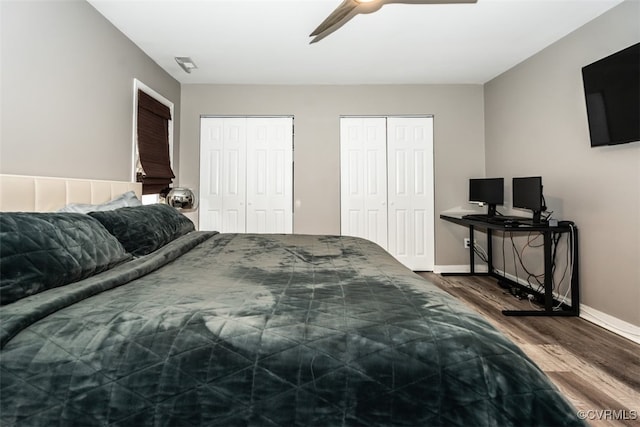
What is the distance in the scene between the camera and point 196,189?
4.45m

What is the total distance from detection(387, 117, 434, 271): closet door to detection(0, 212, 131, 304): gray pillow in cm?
363

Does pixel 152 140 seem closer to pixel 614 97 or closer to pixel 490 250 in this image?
pixel 614 97

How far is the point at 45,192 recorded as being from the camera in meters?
1.93

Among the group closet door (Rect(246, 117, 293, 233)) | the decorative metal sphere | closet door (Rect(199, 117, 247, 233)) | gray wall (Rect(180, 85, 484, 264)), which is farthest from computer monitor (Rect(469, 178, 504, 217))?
the decorative metal sphere

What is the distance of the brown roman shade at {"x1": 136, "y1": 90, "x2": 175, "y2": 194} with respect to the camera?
3316 millimetres

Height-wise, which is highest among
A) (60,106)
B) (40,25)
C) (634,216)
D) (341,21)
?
(341,21)

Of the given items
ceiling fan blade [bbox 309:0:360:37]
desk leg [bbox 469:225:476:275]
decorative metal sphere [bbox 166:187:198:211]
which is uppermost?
ceiling fan blade [bbox 309:0:360:37]

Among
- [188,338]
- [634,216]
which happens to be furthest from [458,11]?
[188,338]

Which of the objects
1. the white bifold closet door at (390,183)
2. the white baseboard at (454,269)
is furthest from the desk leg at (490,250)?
the white bifold closet door at (390,183)

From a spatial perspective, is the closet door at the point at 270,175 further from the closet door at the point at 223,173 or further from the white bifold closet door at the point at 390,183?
the white bifold closet door at the point at 390,183

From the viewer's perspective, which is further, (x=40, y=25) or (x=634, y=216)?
(x=634, y=216)

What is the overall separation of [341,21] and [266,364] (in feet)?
7.69

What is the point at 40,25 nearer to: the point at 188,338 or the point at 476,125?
the point at 188,338

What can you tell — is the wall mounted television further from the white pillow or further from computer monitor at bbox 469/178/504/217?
the white pillow
